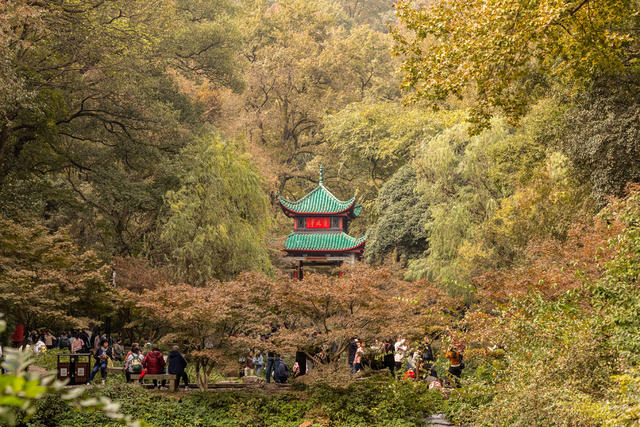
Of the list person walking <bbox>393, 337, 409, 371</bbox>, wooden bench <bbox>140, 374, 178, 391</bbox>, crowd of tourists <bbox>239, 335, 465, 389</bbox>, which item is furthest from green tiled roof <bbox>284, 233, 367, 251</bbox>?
wooden bench <bbox>140, 374, 178, 391</bbox>

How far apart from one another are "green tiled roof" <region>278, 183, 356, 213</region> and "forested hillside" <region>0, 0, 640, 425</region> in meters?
4.07

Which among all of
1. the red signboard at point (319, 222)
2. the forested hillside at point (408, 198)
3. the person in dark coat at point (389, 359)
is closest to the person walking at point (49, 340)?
the forested hillside at point (408, 198)

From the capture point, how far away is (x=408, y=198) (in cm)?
2466

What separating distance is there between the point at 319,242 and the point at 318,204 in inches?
73.9

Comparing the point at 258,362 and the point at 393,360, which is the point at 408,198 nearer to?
the point at 258,362

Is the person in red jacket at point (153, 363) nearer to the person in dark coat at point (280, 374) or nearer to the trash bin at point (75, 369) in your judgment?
the trash bin at point (75, 369)

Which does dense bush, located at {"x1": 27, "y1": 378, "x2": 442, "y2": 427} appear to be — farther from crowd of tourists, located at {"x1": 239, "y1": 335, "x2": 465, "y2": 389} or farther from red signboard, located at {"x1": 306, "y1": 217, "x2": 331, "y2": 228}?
red signboard, located at {"x1": 306, "y1": 217, "x2": 331, "y2": 228}

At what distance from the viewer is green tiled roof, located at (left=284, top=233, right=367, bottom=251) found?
31.0 meters

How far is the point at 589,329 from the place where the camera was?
783cm

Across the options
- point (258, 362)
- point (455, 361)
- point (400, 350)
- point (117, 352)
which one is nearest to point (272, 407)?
point (400, 350)

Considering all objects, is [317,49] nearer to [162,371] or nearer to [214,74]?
[214,74]

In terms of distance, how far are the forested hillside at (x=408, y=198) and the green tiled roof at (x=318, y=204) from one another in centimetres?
407

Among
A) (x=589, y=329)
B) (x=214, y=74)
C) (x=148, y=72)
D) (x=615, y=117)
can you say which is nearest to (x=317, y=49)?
(x=214, y=74)

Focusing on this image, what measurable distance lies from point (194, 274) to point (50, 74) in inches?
257
